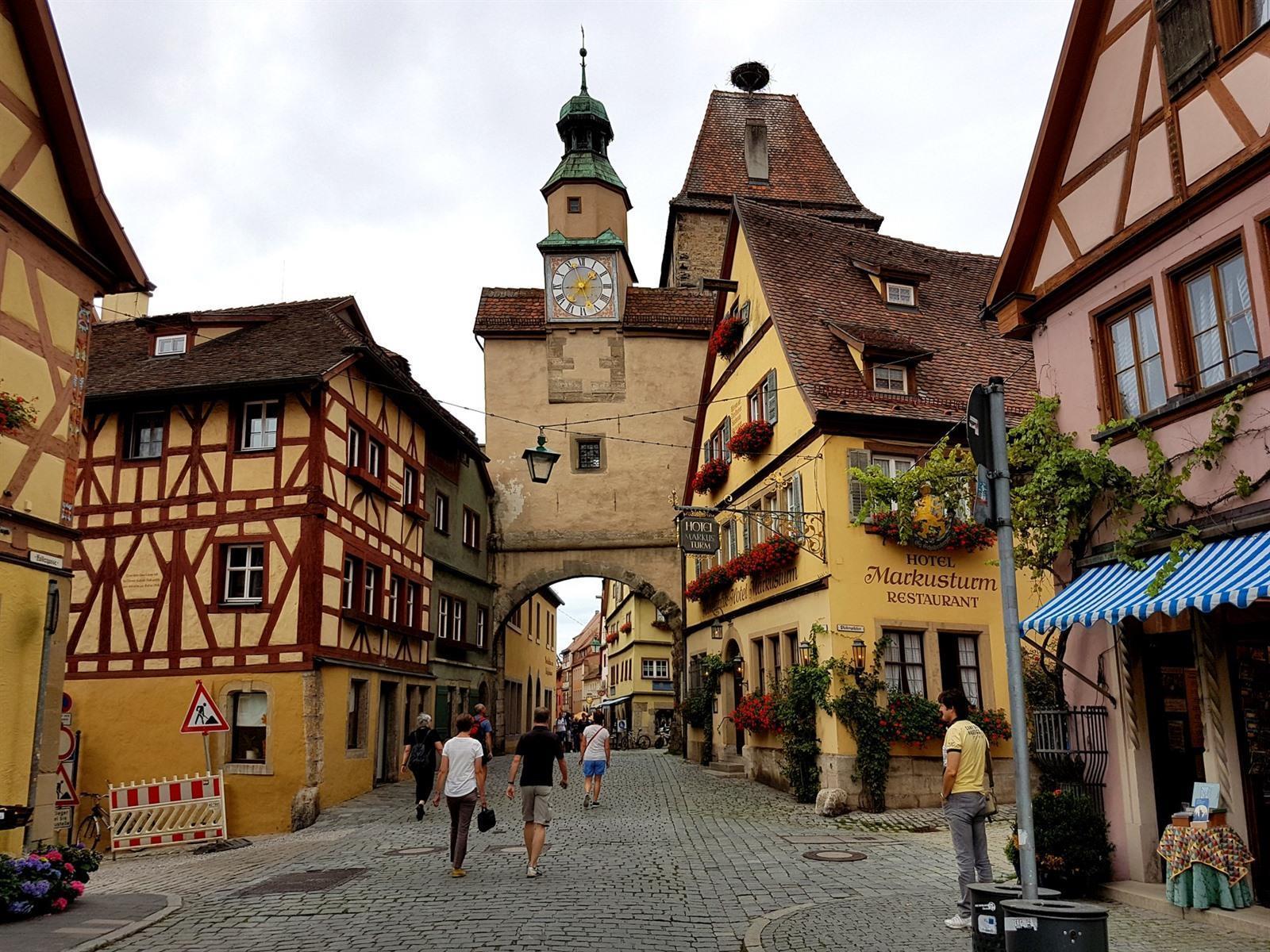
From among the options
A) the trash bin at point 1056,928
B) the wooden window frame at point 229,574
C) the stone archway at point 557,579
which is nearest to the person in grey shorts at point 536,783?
the trash bin at point 1056,928

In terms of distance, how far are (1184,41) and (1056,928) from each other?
7.90 m

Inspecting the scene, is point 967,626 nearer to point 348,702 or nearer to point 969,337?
point 969,337

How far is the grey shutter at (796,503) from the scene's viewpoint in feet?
62.4

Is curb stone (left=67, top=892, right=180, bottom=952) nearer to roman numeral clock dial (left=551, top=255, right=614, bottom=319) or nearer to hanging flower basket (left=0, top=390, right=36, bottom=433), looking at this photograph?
hanging flower basket (left=0, top=390, right=36, bottom=433)

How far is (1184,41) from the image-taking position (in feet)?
31.4

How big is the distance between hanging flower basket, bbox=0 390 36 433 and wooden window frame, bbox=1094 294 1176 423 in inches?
425

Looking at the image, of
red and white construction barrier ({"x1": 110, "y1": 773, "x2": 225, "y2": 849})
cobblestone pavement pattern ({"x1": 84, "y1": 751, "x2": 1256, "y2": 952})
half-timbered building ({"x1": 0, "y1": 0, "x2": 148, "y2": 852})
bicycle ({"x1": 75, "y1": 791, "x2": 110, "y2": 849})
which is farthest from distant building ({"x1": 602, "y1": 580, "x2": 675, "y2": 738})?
half-timbered building ({"x1": 0, "y1": 0, "x2": 148, "y2": 852})

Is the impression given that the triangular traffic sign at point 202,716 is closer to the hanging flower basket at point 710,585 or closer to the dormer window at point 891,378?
the hanging flower basket at point 710,585

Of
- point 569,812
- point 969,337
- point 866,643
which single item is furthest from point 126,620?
point 969,337

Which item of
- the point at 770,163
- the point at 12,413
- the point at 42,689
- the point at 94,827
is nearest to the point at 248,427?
the point at 94,827

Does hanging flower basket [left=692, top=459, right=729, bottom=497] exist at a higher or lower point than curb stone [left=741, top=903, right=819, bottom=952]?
higher

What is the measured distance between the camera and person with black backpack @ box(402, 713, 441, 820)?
17.8m

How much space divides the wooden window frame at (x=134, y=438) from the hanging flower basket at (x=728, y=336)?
1156 centimetres

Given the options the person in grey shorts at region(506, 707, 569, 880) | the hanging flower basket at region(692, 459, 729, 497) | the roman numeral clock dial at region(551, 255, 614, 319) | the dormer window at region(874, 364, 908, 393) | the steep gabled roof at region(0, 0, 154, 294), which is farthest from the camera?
the roman numeral clock dial at region(551, 255, 614, 319)
